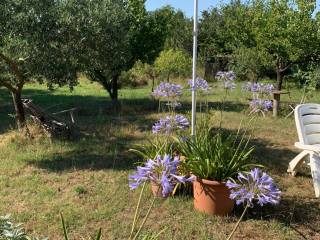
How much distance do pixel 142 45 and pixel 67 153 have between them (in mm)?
8782

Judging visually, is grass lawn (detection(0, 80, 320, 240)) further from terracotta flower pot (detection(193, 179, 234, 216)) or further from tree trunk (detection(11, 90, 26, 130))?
tree trunk (detection(11, 90, 26, 130))

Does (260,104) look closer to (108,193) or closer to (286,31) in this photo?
(108,193)

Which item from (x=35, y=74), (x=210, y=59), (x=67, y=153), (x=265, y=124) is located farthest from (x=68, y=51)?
(x=210, y=59)

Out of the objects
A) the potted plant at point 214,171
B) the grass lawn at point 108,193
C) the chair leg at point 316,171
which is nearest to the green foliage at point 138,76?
the grass lawn at point 108,193

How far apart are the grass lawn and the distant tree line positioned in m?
1.34

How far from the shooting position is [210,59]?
96.2ft

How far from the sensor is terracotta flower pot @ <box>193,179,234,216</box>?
211 inches

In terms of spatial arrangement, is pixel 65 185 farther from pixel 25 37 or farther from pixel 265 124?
pixel 265 124

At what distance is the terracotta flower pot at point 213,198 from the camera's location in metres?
5.35

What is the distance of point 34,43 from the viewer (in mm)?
7781

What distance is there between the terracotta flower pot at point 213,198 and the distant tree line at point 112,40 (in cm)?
392

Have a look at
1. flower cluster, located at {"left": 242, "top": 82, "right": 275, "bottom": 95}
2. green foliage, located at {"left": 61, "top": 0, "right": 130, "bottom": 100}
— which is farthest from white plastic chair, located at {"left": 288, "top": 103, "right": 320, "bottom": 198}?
green foliage, located at {"left": 61, "top": 0, "right": 130, "bottom": 100}

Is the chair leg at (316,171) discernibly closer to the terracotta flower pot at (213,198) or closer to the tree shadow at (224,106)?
the terracotta flower pot at (213,198)

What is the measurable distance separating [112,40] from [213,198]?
519 centimetres
